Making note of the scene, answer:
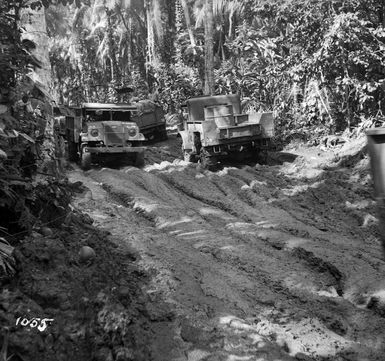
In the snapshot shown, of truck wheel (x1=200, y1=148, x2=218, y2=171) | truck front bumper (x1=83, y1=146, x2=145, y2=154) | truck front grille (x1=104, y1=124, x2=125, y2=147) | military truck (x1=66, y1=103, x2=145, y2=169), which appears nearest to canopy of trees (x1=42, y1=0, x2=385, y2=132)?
military truck (x1=66, y1=103, x2=145, y2=169)

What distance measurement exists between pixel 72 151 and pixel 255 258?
9.85m

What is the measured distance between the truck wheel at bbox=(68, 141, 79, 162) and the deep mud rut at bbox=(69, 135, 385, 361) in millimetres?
2828

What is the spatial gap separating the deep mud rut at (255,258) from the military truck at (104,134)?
1456 mm

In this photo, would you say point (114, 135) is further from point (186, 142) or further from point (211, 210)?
point (211, 210)

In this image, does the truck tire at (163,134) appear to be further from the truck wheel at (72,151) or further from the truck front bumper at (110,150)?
the truck front bumper at (110,150)

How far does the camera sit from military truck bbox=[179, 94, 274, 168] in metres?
13.2

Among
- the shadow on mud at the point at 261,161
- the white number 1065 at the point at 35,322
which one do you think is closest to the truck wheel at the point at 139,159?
the shadow on mud at the point at 261,161

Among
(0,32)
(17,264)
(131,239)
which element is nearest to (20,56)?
(0,32)

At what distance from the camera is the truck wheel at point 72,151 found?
48.9 ft

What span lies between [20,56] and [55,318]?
2288 millimetres

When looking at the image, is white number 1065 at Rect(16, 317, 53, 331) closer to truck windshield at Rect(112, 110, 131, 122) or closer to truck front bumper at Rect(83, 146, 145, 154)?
truck front bumper at Rect(83, 146, 145, 154)

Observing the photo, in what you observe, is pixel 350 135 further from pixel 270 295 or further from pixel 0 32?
pixel 0 32

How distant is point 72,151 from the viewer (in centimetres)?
1499

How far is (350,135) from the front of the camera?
1468 centimetres
